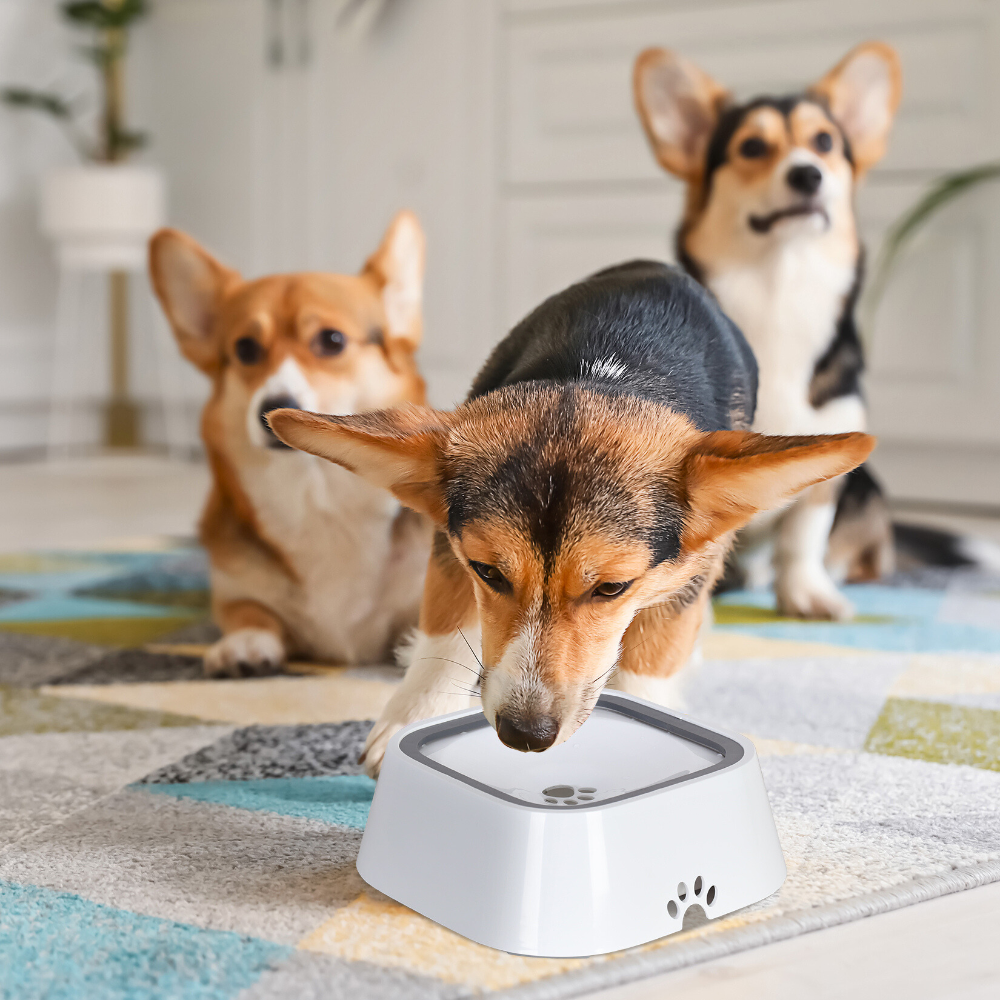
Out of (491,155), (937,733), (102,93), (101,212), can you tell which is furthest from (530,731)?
(102,93)

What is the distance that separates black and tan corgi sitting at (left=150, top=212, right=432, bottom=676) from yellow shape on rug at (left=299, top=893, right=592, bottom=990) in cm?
75

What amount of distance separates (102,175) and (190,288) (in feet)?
8.66

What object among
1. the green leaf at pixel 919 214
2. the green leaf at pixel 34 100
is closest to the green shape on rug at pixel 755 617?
the green leaf at pixel 919 214

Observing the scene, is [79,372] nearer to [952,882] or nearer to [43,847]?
[43,847]

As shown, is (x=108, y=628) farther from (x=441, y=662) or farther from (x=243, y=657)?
(x=441, y=662)

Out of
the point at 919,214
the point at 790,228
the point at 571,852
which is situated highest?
the point at 919,214

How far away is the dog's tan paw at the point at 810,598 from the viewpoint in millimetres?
2000

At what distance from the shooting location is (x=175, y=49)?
4480mm

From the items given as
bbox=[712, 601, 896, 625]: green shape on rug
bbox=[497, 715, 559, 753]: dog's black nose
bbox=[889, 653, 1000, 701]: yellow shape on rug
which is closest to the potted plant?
bbox=[712, 601, 896, 625]: green shape on rug

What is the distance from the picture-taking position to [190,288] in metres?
1.68

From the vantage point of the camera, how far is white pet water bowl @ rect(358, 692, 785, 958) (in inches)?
33.5

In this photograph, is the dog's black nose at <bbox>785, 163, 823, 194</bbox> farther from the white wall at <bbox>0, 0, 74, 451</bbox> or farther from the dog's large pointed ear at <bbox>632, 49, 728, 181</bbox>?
the white wall at <bbox>0, 0, 74, 451</bbox>

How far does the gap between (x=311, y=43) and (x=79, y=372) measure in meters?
1.54

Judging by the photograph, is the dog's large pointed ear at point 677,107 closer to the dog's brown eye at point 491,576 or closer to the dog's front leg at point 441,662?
the dog's front leg at point 441,662
